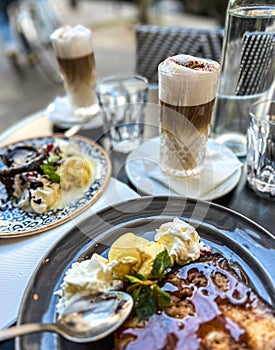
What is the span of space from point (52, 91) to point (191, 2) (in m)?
2.51

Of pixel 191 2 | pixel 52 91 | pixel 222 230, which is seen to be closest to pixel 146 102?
pixel 222 230

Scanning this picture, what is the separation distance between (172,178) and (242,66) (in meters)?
0.35

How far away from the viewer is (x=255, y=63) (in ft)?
2.85

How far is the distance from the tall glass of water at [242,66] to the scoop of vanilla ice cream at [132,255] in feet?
1.48

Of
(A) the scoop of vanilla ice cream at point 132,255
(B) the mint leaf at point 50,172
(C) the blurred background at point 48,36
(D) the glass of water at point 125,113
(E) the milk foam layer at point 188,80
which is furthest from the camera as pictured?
(C) the blurred background at point 48,36

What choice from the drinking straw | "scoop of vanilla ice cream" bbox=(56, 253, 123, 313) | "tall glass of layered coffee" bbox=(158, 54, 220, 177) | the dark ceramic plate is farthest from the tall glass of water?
"scoop of vanilla ice cream" bbox=(56, 253, 123, 313)

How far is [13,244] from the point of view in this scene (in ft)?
2.28

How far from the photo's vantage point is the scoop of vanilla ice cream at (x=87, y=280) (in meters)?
0.54

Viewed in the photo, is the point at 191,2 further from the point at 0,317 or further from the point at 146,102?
the point at 0,317

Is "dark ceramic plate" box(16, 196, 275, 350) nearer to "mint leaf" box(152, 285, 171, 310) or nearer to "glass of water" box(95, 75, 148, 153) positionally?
"mint leaf" box(152, 285, 171, 310)

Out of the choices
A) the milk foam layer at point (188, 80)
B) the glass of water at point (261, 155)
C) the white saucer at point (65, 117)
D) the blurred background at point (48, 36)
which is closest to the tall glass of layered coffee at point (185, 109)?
the milk foam layer at point (188, 80)

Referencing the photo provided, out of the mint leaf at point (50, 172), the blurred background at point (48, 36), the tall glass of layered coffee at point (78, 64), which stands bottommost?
the blurred background at point (48, 36)

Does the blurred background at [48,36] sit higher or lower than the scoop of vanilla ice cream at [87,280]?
lower

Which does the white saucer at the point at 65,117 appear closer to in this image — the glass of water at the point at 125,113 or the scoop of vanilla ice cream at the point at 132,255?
the glass of water at the point at 125,113
